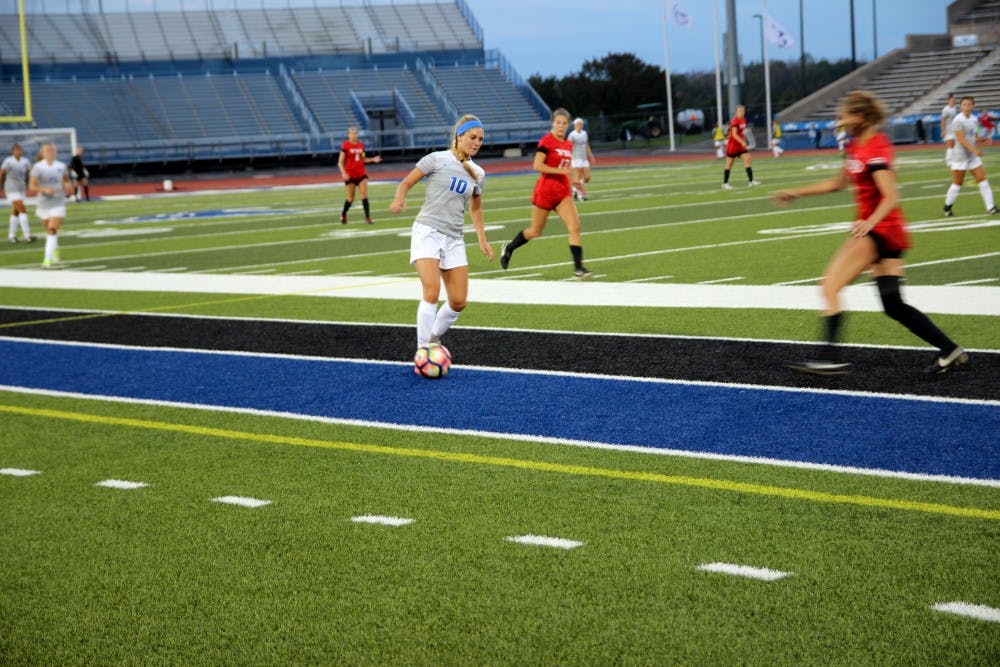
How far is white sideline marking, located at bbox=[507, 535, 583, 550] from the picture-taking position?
5.47m

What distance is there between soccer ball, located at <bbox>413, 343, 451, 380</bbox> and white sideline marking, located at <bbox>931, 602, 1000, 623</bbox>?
5.19 meters

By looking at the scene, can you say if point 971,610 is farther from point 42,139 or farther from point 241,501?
point 42,139

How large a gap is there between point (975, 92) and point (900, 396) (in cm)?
5749

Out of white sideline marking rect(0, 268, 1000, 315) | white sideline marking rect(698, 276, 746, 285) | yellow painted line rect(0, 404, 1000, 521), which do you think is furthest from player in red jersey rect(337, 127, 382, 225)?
yellow painted line rect(0, 404, 1000, 521)

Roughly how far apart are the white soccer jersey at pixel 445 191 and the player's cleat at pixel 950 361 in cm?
328

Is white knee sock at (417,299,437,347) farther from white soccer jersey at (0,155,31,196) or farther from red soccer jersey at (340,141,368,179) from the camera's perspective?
white soccer jersey at (0,155,31,196)

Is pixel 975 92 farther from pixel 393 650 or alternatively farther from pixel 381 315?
pixel 393 650

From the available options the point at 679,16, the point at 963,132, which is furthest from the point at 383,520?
the point at 679,16

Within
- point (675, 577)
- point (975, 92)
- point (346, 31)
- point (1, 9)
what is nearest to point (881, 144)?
point (675, 577)

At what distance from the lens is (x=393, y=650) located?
443cm

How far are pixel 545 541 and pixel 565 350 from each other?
15.6ft

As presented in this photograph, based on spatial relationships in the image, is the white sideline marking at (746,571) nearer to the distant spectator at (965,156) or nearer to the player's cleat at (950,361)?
the player's cleat at (950,361)

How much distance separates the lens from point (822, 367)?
8539 mm

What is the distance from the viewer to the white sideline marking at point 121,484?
6766 mm
